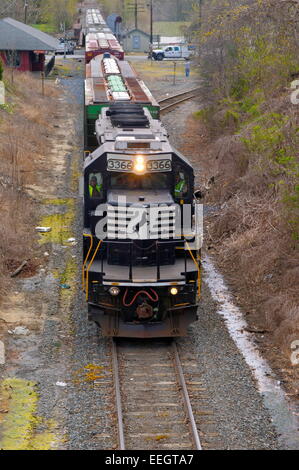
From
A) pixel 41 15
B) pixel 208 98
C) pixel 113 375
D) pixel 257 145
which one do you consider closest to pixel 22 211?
pixel 257 145

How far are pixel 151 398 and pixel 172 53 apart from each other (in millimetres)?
60712

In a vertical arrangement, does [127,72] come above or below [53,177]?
above

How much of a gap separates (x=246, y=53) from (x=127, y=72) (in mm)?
4995

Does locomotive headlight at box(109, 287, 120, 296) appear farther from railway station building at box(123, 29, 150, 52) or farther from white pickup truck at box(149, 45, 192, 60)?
railway station building at box(123, 29, 150, 52)

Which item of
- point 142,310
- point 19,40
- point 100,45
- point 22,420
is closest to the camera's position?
point 22,420

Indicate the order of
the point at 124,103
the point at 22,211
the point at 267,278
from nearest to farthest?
the point at 267,278
the point at 124,103
the point at 22,211

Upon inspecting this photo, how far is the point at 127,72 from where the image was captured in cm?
2908

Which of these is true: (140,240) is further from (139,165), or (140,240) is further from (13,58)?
(13,58)

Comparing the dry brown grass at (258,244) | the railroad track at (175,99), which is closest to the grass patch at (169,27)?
the railroad track at (175,99)

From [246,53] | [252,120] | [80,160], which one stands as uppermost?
[246,53]

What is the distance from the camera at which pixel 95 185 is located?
1530 cm

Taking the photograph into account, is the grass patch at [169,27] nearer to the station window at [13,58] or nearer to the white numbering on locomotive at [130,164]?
the station window at [13,58]

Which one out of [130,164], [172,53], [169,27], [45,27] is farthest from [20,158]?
[169,27]

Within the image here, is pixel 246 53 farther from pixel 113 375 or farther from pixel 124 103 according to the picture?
pixel 113 375
